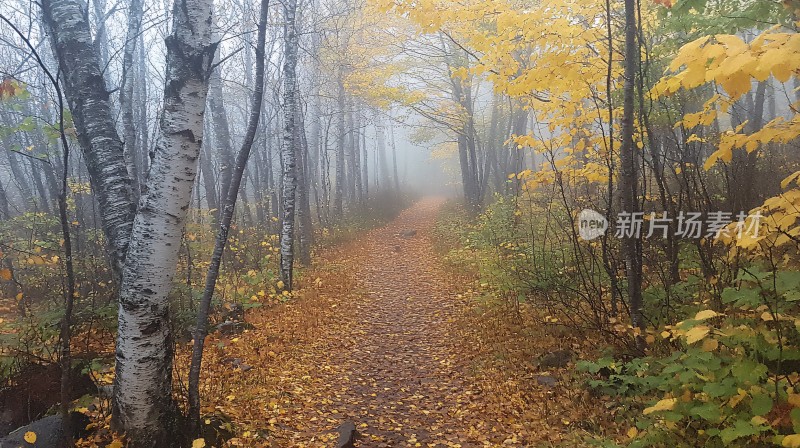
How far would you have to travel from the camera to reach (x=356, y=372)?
230 inches

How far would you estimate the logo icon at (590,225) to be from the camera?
24.0ft

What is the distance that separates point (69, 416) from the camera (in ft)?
11.4

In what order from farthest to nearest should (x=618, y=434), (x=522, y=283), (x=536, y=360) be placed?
(x=522, y=283) < (x=536, y=360) < (x=618, y=434)

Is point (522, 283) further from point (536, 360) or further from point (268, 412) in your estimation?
point (268, 412)

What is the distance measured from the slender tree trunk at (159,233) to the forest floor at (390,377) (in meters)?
0.89

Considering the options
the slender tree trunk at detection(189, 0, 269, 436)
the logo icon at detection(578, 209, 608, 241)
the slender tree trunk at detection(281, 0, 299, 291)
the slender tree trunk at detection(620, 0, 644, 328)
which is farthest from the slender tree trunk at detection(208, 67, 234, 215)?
the slender tree trunk at detection(620, 0, 644, 328)

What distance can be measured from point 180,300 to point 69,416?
339 cm

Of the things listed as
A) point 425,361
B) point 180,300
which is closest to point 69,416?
point 180,300

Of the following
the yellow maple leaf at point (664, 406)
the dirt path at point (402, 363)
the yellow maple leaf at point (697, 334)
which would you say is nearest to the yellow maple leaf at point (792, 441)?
the yellow maple leaf at point (697, 334)

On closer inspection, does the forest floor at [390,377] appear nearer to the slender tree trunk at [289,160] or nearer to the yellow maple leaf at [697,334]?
the slender tree trunk at [289,160]

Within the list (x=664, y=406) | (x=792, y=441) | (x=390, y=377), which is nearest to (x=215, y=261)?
(x=390, y=377)

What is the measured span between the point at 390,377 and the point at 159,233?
3.46 m

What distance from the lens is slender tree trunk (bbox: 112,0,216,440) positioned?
344 centimetres

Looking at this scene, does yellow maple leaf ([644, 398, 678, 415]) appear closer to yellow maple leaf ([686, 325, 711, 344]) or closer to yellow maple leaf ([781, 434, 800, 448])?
yellow maple leaf ([686, 325, 711, 344])
